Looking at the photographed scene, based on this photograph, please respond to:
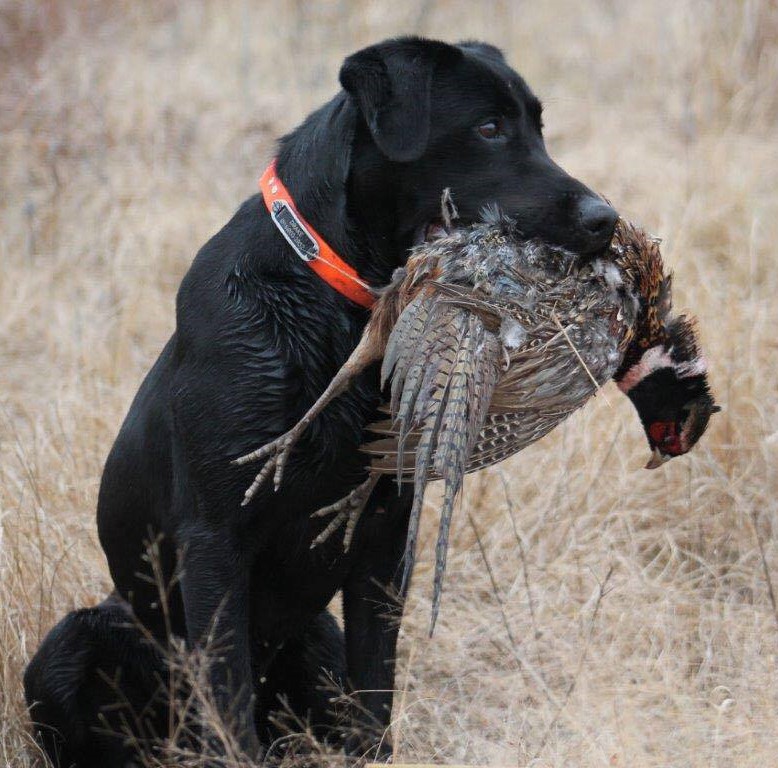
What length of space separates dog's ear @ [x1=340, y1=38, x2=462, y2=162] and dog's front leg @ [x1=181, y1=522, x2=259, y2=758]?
875 mm

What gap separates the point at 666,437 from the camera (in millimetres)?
2896

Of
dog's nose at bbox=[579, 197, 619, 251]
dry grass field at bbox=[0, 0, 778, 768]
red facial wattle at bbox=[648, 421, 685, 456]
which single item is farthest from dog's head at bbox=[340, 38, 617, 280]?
dry grass field at bbox=[0, 0, 778, 768]

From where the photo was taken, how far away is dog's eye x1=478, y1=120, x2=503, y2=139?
8.64ft

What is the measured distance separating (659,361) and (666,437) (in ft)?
0.77

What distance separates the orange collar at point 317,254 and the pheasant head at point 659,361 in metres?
0.54

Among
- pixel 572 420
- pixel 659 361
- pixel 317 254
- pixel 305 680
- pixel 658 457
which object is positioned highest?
pixel 317 254

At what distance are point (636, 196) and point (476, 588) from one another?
271cm

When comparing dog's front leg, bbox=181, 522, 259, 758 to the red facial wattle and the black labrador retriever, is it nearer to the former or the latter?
the black labrador retriever

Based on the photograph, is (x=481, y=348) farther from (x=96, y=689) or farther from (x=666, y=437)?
(x=96, y=689)

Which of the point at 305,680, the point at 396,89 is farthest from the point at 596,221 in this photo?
the point at 305,680

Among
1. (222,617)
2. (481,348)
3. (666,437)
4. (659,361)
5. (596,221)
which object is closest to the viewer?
(481,348)

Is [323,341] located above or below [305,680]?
above

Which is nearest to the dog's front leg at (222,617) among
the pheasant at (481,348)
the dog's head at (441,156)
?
the pheasant at (481,348)

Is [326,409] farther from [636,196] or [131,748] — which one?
[636,196]
